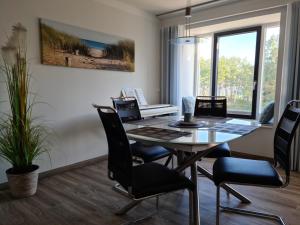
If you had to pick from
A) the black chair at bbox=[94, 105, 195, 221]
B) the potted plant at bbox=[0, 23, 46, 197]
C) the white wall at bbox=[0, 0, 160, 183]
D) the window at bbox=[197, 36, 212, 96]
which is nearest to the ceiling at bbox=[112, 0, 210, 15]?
the white wall at bbox=[0, 0, 160, 183]

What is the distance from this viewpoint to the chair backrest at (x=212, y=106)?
2.74 m

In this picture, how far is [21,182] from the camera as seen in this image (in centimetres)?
223

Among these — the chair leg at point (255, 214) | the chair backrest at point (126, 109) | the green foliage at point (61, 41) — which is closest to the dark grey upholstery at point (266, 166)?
the chair leg at point (255, 214)

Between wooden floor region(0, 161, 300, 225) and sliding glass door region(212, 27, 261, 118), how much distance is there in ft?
5.19

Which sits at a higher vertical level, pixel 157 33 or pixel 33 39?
pixel 157 33

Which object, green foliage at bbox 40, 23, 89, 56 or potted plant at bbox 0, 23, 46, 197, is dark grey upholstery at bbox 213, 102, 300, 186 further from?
green foliage at bbox 40, 23, 89, 56

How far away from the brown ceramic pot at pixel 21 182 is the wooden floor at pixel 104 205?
0.23 ft

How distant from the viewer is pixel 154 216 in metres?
1.95

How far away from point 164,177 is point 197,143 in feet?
1.12

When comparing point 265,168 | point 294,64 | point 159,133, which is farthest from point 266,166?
point 294,64

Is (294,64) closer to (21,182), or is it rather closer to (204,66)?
(204,66)

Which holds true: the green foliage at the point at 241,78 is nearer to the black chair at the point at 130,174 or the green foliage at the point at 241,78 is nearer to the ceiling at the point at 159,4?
the ceiling at the point at 159,4

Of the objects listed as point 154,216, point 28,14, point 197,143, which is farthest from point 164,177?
point 28,14

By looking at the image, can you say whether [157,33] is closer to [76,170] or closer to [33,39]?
[33,39]
